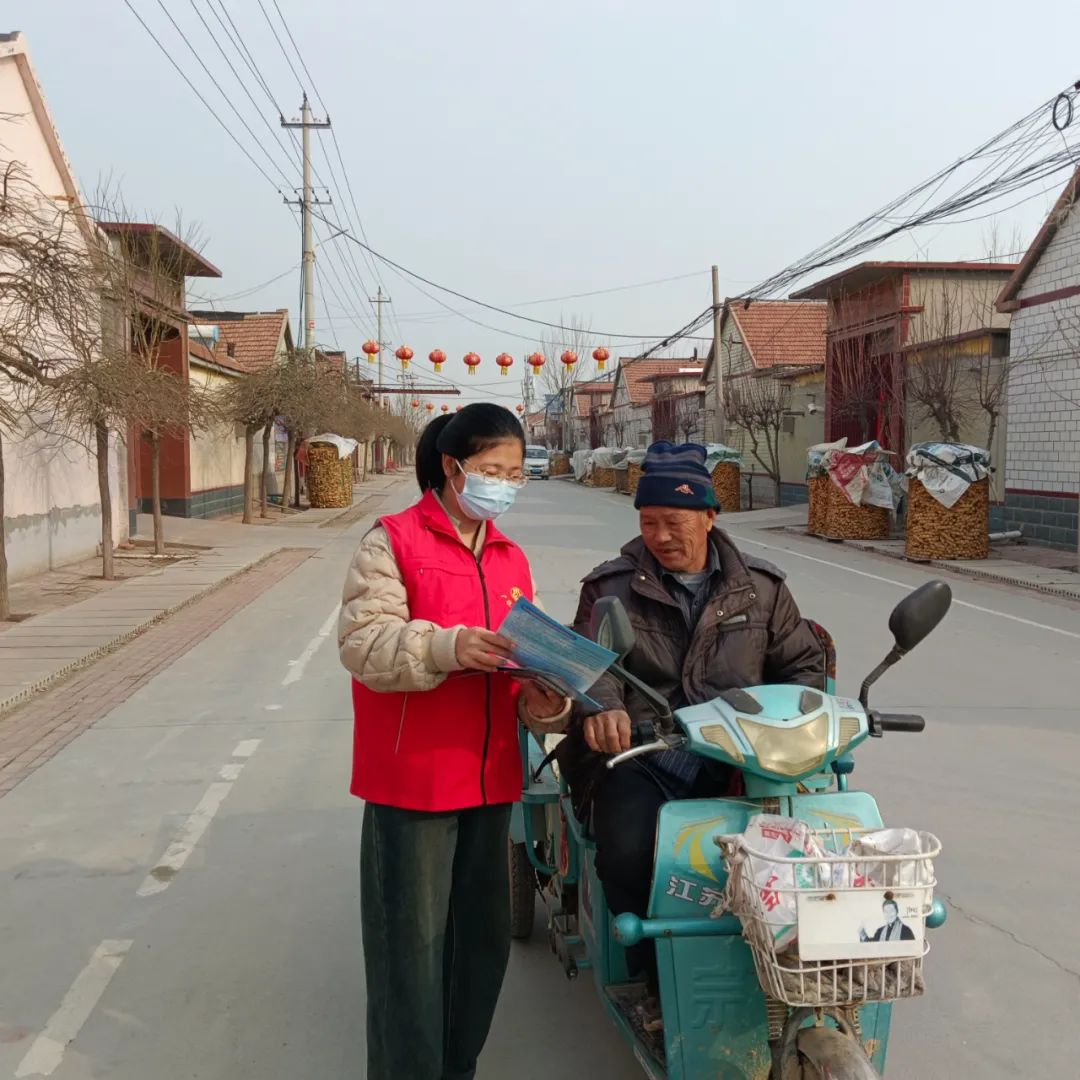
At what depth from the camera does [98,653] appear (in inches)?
394

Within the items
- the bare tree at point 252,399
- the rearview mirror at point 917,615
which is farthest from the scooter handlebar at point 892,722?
the bare tree at point 252,399

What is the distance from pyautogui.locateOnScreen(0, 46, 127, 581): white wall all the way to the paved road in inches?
287

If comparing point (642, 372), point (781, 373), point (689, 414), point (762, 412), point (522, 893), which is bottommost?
point (522, 893)

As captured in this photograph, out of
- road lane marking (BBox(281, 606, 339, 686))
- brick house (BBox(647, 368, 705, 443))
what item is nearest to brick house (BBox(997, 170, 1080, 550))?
road lane marking (BBox(281, 606, 339, 686))

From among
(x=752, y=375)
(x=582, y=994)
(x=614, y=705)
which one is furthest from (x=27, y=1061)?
(x=752, y=375)

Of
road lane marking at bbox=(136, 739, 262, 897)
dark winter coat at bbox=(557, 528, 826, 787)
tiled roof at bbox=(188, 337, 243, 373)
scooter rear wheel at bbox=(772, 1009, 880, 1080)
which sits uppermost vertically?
tiled roof at bbox=(188, 337, 243, 373)

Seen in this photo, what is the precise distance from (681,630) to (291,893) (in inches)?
88.1

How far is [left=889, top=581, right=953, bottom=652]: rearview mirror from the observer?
282 centimetres

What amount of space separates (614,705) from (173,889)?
8.17 ft

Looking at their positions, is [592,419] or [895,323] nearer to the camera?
[895,323]

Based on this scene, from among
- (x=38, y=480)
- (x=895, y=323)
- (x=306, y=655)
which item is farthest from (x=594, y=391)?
(x=306, y=655)

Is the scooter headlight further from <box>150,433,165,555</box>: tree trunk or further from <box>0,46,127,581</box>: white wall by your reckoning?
<box>150,433,165,555</box>: tree trunk

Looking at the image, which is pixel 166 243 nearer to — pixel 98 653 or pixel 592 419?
pixel 98 653

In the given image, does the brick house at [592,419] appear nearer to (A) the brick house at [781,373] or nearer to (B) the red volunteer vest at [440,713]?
(A) the brick house at [781,373]
